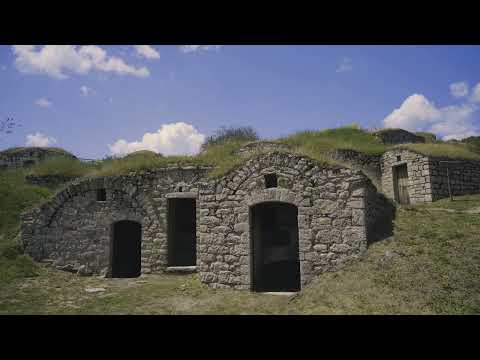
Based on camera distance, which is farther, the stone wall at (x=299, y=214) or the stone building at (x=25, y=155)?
the stone building at (x=25, y=155)

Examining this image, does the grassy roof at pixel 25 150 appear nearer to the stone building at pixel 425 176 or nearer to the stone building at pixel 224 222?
the stone building at pixel 224 222

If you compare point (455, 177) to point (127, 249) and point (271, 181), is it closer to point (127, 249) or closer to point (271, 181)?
point (271, 181)

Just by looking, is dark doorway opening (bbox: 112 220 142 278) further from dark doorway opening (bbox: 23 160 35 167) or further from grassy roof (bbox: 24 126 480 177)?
dark doorway opening (bbox: 23 160 35 167)

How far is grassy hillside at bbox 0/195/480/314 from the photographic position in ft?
19.8

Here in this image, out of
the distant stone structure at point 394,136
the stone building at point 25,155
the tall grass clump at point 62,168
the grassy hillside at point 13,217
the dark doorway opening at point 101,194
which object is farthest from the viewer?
the stone building at point 25,155

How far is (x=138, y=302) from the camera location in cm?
792

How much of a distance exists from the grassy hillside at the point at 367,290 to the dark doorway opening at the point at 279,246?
2454 millimetres

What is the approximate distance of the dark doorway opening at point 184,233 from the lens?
40.5 ft

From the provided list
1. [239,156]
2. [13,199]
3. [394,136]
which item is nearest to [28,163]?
[13,199]

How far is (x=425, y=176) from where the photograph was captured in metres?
14.3

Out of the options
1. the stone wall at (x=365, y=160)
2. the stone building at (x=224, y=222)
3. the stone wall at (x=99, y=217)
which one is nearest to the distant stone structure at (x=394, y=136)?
the stone wall at (x=365, y=160)

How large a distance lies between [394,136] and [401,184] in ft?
21.2
